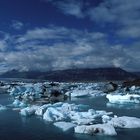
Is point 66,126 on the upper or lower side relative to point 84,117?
lower

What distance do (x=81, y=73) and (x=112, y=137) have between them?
11360 centimetres

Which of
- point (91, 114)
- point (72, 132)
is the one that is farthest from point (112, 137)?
point (91, 114)

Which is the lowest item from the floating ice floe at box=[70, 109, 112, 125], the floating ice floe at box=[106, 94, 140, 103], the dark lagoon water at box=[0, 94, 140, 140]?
the dark lagoon water at box=[0, 94, 140, 140]

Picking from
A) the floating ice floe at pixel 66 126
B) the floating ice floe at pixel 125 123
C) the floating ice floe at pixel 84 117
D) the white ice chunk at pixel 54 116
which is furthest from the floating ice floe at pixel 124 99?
the floating ice floe at pixel 66 126

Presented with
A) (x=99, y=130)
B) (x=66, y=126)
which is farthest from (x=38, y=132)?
(x=99, y=130)

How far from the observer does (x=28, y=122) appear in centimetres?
1214

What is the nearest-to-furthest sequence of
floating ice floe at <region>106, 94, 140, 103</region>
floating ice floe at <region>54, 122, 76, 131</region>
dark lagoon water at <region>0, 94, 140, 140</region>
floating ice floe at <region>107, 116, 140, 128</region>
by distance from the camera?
dark lagoon water at <region>0, 94, 140, 140</region> < floating ice floe at <region>54, 122, 76, 131</region> < floating ice floe at <region>107, 116, 140, 128</region> < floating ice floe at <region>106, 94, 140, 103</region>

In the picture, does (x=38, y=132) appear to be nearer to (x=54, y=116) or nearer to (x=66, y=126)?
(x=66, y=126)

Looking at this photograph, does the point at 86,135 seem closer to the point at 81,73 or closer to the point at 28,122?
the point at 28,122

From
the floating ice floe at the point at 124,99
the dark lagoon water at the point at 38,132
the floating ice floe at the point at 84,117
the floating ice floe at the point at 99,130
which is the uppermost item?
the floating ice floe at the point at 124,99

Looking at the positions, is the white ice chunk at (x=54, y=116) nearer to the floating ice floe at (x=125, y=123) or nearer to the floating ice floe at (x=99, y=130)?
Result: the floating ice floe at (x=125, y=123)

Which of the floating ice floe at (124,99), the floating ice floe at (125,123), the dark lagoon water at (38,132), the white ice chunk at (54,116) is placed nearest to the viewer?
the dark lagoon water at (38,132)

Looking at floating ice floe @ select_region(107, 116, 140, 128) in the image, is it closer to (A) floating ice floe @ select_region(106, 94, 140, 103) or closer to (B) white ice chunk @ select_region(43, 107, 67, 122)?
(B) white ice chunk @ select_region(43, 107, 67, 122)

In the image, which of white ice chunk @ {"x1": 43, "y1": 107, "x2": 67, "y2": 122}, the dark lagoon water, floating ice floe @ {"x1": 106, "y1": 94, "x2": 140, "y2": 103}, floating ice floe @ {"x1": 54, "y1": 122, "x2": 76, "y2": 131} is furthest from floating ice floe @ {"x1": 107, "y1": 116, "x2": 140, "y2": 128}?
floating ice floe @ {"x1": 106, "y1": 94, "x2": 140, "y2": 103}
